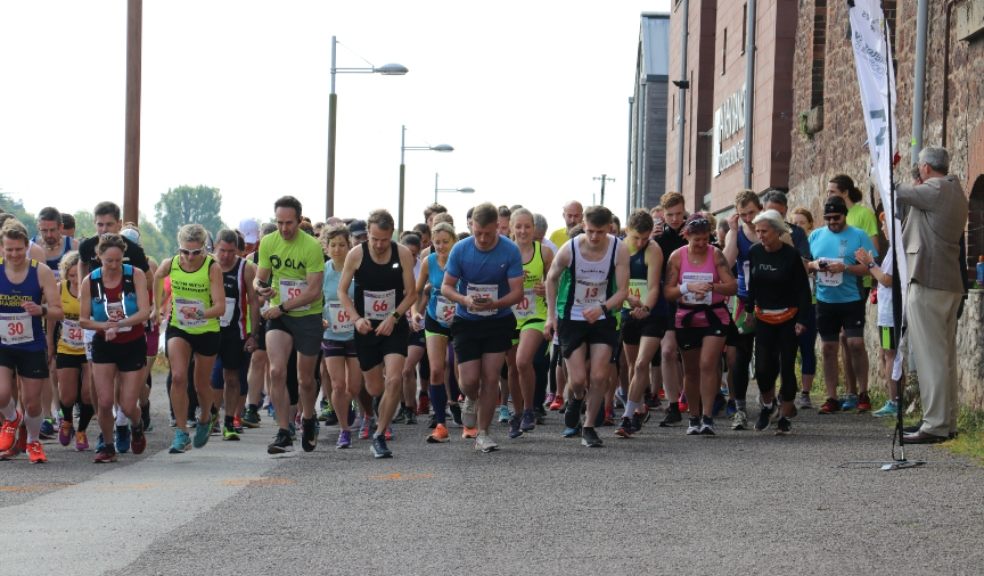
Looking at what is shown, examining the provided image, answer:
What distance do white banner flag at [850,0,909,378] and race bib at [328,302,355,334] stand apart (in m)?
3.92

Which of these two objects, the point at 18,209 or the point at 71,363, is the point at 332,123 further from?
the point at 18,209

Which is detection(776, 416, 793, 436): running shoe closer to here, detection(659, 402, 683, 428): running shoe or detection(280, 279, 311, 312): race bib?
detection(659, 402, 683, 428): running shoe

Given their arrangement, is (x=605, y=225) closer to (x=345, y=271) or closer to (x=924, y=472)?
(x=345, y=271)

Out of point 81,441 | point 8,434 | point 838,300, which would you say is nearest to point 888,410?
point 838,300

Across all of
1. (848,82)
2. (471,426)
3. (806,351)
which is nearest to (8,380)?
(471,426)

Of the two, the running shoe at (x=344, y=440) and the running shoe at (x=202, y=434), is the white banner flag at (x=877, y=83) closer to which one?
the running shoe at (x=344, y=440)

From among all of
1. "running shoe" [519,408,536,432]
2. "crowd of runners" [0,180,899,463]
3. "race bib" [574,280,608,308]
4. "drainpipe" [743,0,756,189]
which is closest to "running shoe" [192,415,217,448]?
"crowd of runners" [0,180,899,463]

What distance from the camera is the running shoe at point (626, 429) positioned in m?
13.2

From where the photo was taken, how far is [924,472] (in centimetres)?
1018

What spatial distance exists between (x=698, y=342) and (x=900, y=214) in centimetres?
256

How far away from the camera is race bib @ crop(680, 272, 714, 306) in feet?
43.7

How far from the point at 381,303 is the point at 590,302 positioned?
1.63 metres

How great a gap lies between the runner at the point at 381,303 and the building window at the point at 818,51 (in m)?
13.5

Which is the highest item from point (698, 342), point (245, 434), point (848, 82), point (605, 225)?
point (848, 82)
